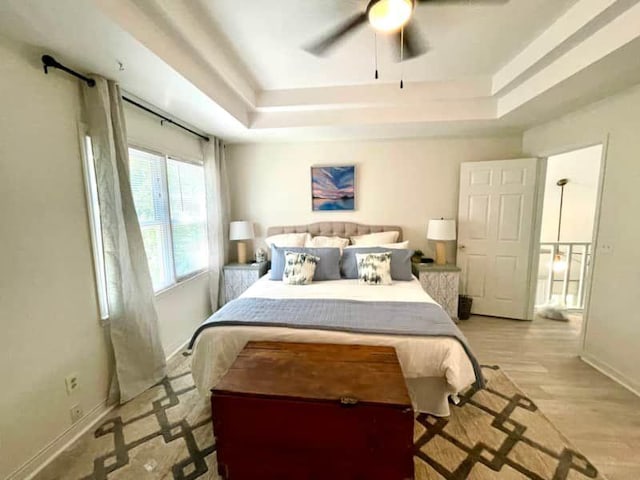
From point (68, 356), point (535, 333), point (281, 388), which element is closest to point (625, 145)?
point (535, 333)

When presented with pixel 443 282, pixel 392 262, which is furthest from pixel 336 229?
pixel 443 282

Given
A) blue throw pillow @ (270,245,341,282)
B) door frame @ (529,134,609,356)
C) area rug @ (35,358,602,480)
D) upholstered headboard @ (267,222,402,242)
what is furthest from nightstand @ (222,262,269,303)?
door frame @ (529,134,609,356)

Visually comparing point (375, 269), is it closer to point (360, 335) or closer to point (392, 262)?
point (392, 262)

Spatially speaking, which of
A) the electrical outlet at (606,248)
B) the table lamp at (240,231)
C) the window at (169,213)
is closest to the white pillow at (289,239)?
the table lamp at (240,231)

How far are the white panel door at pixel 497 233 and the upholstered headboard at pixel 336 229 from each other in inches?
37.2

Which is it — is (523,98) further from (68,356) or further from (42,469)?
(42,469)

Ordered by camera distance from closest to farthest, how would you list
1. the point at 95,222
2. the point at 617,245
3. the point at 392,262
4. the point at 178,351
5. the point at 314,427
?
the point at 314,427
the point at 95,222
the point at 617,245
the point at 178,351
the point at 392,262

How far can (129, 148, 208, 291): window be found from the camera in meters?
2.51

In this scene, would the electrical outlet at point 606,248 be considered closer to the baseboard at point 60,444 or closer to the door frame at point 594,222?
the door frame at point 594,222

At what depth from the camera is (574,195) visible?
4520 millimetres

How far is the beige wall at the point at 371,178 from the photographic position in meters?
3.70

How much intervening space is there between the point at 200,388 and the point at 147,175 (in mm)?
1880

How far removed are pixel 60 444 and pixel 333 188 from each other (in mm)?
3380

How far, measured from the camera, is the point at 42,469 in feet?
5.20
